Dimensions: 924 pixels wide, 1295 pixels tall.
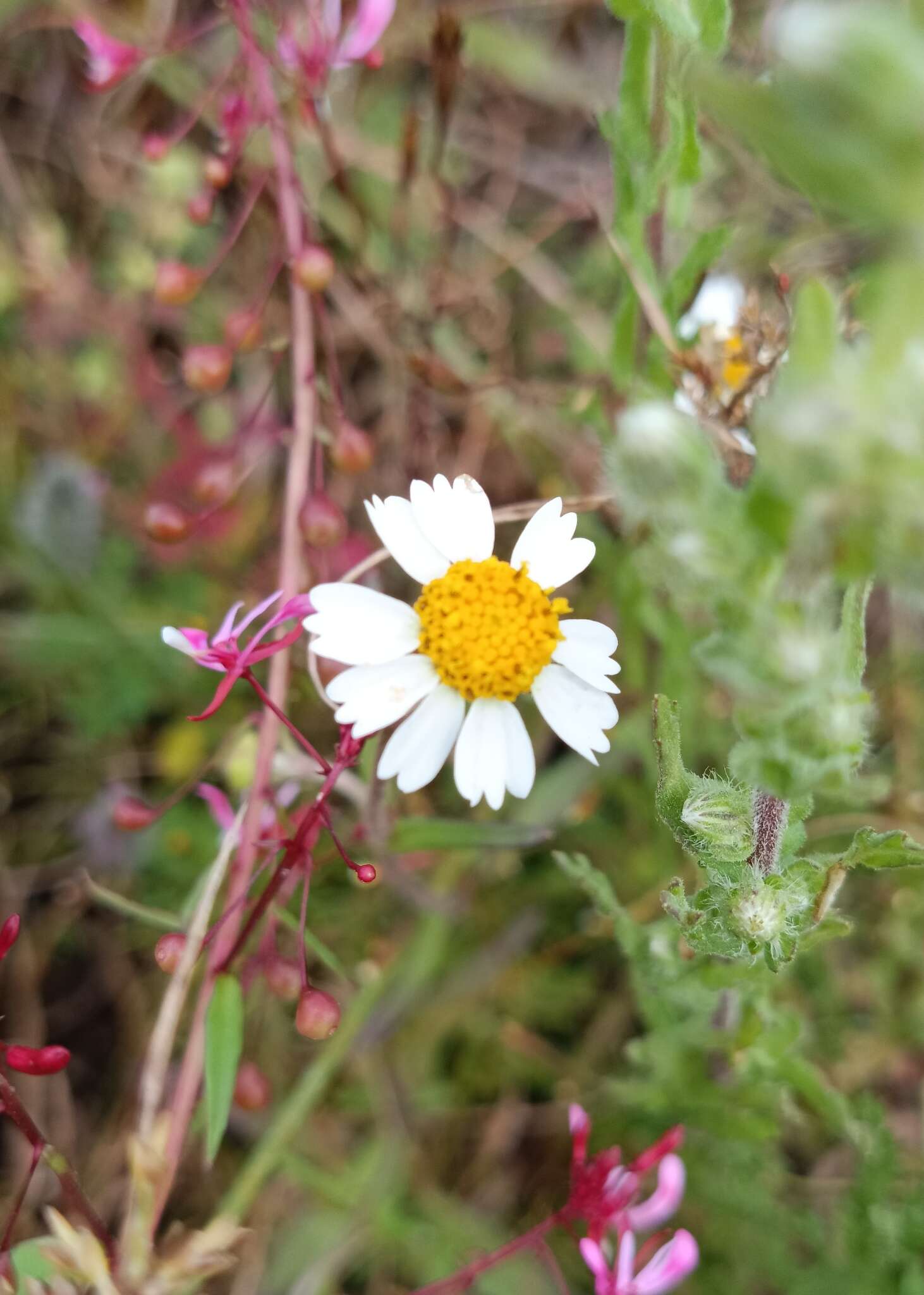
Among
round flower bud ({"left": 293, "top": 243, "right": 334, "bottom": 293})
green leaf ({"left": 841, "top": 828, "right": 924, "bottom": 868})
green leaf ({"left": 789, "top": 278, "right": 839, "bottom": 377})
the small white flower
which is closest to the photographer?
green leaf ({"left": 789, "top": 278, "right": 839, "bottom": 377})

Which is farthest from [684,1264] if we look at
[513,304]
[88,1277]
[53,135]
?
[53,135]

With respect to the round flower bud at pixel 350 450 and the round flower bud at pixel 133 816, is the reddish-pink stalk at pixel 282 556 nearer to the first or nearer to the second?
the round flower bud at pixel 350 450

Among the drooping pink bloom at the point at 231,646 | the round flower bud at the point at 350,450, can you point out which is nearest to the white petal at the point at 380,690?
the drooping pink bloom at the point at 231,646

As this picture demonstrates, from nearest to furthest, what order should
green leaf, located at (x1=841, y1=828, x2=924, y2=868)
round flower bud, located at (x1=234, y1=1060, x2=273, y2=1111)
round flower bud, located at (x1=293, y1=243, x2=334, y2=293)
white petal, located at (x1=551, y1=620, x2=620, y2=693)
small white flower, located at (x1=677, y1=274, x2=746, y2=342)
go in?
green leaf, located at (x1=841, y1=828, x2=924, y2=868) → white petal, located at (x1=551, y1=620, x2=620, y2=693) → round flower bud, located at (x1=234, y1=1060, x2=273, y2=1111) → round flower bud, located at (x1=293, y1=243, x2=334, y2=293) → small white flower, located at (x1=677, y1=274, x2=746, y2=342)

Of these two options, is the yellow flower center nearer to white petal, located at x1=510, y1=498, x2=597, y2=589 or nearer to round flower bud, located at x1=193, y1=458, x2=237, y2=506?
white petal, located at x1=510, y1=498, x2=597, y2=589

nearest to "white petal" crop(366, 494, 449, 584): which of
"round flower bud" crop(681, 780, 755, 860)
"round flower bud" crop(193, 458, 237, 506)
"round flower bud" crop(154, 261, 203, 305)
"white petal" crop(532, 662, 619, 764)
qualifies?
"white petal" crop(532, 662, 619, 764)

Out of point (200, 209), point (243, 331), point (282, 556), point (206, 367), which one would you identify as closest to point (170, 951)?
point (282, 556)

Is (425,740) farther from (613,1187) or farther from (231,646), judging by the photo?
(613,1187)
